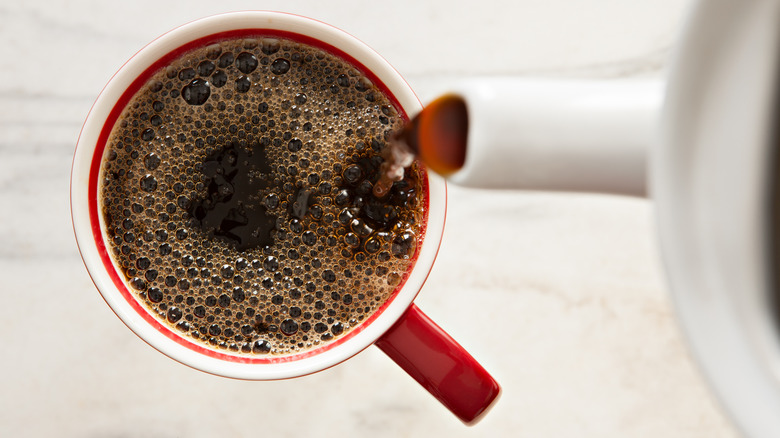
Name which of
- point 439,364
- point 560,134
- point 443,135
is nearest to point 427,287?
point 439,364

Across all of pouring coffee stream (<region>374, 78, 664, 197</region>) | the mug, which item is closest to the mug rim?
the mug

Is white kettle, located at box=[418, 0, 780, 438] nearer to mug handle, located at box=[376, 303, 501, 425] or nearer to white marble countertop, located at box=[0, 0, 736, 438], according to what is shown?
mug handle, located at box=[376, 303, 501, 425]

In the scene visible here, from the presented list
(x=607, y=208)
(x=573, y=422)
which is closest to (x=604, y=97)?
(x=607, y=208)

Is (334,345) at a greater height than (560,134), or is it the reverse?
(560,134)

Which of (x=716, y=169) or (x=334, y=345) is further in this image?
(x=334, y=345)

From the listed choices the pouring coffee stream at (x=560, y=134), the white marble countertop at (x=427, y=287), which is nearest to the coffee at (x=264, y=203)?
the white marble countertop at (x=427, y=287)

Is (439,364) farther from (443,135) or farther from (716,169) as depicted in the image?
(716,169)

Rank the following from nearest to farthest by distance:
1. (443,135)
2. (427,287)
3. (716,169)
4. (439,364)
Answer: (716,169) < (443,135) < (439,364) < (427,287)
